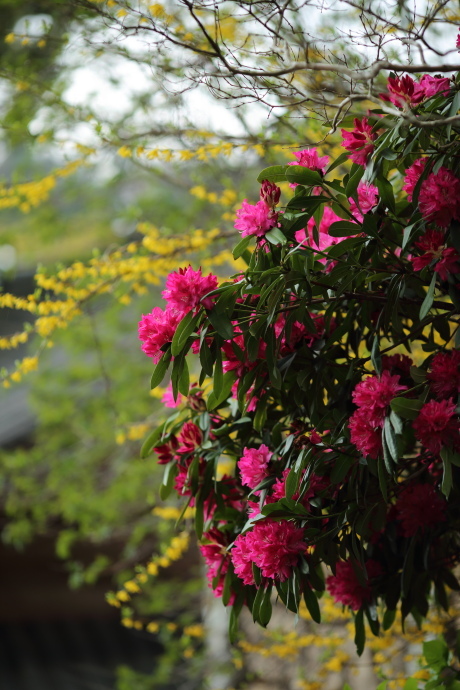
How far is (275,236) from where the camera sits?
0.97 metres

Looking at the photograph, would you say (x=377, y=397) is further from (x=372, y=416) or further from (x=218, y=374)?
(x=218, y=374)

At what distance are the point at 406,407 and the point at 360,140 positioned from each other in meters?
0.40

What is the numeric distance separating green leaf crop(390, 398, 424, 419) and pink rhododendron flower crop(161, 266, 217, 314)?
0.27m

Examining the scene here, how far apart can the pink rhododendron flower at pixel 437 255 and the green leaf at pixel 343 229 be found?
94mm

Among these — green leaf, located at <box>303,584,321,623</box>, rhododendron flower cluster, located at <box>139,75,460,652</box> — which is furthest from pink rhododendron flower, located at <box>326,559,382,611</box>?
green leaf, located at <box>303,584,321,623</box>

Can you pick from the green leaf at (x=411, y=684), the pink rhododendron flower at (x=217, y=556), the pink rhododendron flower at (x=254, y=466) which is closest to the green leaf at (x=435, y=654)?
the green leaf at (x=411, y=684)

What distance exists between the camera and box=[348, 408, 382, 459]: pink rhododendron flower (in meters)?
0.92

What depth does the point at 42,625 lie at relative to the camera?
12.6ft

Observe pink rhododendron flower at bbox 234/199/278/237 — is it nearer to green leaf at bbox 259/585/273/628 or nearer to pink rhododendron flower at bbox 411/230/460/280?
pink rhododendron flower at bbox 411/230/460/280

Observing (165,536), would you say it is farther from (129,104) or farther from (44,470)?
(129,104)

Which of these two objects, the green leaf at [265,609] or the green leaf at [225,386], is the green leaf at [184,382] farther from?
the green leaf at [265,609]

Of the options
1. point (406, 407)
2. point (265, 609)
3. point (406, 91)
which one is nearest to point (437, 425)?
point (406, 407)

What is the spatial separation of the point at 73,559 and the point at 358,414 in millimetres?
3044

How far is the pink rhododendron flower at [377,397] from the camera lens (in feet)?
3.00
